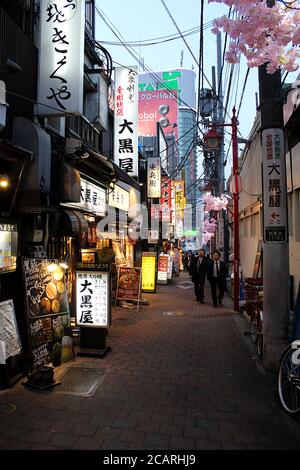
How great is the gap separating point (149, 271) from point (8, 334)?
12.7 meters

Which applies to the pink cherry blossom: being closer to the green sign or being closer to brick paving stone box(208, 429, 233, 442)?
brick paving stone box(208, 429, 233, 442)

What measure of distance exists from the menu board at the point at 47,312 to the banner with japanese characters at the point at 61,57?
144 inches

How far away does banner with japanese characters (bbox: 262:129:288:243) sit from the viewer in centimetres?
692

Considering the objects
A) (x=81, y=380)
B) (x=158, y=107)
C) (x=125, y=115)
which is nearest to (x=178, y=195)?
(x=125, y=115)

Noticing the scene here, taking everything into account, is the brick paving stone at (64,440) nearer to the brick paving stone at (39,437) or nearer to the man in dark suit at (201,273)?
the brick paving stone at (39,437)

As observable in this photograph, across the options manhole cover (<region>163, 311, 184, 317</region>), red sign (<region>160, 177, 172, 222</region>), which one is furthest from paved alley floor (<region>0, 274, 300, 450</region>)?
red sign (<region>160, 177, 172, 222</region>)

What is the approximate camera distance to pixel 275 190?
23.0ft

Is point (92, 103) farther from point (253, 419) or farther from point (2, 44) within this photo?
point (253, 419)

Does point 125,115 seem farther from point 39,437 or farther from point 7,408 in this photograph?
point 39,437

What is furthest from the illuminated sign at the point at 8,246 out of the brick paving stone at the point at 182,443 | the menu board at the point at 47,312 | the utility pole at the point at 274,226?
the utility pole at the point at 274,226

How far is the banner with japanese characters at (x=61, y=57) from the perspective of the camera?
797cm

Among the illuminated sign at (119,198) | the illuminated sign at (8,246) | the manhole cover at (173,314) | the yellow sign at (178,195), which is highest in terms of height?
the yellow sign at (178,195)

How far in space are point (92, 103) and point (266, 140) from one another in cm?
821
